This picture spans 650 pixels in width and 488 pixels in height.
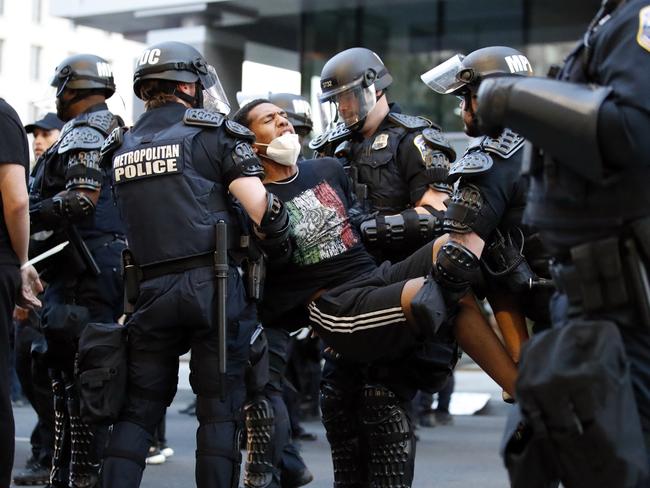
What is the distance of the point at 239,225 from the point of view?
5160 millimetres

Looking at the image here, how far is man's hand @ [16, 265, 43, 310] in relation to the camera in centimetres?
538

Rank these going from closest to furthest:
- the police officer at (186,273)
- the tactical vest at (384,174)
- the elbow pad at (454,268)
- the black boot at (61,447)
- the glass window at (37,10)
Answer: the elbow pad at (454,268) < the police officer at (186,273) < the tactical vest at (384,174) < the black boot at (61,447) < the glass window at (37,10)

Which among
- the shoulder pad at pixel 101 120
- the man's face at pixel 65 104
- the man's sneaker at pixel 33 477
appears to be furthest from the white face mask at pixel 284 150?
the man's sneaker at pixel 33 477

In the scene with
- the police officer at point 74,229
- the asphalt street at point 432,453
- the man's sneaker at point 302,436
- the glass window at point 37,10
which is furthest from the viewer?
Result: the glass window at point 37,10

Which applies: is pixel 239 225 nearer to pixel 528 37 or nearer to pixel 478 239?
pixel 478 239

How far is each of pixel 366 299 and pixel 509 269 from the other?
2.01 feet

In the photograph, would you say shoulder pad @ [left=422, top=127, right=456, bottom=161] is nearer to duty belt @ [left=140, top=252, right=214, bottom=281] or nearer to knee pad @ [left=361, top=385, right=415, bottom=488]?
knee pad @ [left=361, top=385, right=415, bottom=488]

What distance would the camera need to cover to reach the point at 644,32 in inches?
126

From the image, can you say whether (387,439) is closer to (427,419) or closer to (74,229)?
(74,229)

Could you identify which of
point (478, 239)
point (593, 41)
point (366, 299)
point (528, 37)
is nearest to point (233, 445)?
point (366, 299)

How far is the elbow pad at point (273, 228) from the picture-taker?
195 inches

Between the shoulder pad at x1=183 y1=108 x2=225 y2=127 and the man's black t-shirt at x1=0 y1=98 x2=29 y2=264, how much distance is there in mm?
745

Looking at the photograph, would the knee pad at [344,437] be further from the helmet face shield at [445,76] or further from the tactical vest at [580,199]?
the tactical vest at [580,199]

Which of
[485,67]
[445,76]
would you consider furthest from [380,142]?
[485,67]
